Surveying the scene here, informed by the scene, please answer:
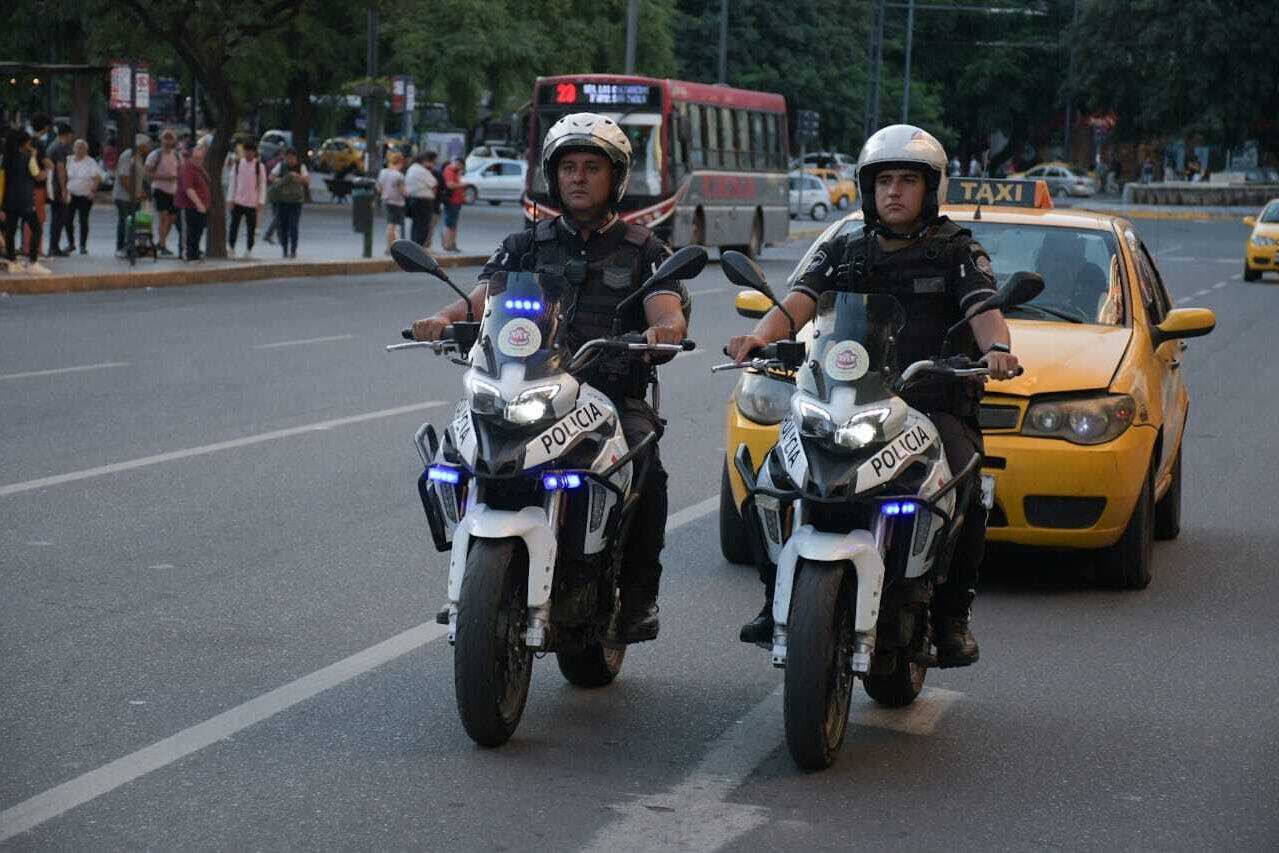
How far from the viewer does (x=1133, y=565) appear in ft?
29.1

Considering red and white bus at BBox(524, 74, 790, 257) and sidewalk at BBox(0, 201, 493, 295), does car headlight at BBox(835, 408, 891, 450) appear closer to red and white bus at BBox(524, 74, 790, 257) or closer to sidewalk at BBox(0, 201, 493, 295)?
sidewalk at BBox(0, 201, 493, 295)

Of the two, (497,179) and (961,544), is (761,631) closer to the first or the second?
(961,544)

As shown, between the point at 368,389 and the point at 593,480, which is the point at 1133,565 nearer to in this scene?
the point at 593,480

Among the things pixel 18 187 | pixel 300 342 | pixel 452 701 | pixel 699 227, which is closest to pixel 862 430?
pixel 452 701

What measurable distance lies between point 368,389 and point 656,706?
30.6 feet

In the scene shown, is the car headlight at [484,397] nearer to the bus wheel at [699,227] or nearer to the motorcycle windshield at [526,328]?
the motorcycle windshield at [526,328]

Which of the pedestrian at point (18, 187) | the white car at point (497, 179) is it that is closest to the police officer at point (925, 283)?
the pedestrian at point (18, 187)

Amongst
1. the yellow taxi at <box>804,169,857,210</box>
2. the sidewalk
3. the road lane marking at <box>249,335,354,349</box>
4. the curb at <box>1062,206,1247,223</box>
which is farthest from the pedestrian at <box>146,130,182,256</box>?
the curb at <box>1062,206,1247,223</box>

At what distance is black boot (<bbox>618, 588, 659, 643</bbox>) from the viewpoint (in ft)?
21.2

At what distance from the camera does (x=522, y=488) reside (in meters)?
5.96

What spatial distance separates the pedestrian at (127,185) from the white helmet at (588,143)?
23.8 m

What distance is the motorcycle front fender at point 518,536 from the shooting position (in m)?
5.75

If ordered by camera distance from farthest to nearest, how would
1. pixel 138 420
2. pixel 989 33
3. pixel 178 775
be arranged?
pixel 989 33
pixel 138 420
pixel 178 775

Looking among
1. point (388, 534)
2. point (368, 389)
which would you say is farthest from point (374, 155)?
point (388, 534)
